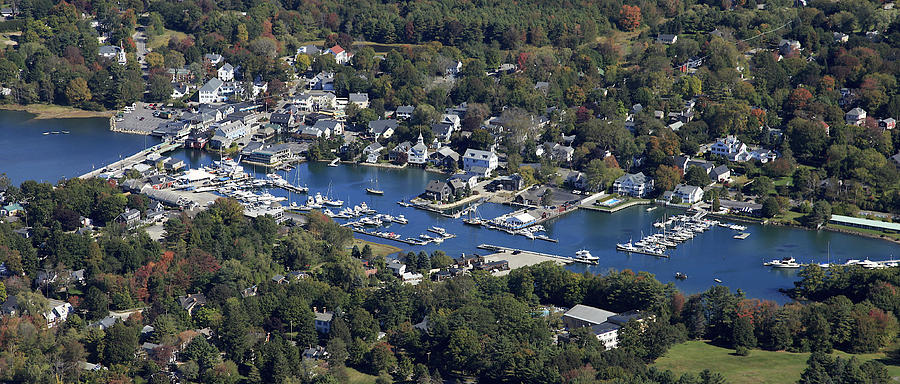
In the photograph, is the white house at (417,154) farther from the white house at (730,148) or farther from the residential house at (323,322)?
the residential house at (323,322)

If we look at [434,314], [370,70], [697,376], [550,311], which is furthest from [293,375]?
[370,70]

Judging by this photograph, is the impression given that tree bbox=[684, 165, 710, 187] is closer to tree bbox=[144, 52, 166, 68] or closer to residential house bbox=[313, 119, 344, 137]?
residential house bbox=[313, 119, 344, 137]

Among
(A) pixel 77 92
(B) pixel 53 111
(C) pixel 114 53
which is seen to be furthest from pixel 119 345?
(C) pixel 114 53

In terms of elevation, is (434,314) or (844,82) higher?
(844,82)

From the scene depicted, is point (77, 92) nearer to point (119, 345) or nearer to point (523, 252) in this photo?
point (523, 252)

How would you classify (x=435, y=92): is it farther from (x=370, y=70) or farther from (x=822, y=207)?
(x=822, y=207)

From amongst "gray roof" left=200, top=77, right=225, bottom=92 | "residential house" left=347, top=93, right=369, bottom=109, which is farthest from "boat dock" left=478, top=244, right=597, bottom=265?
"gray roof" left=200, top=77, right=225, bottom=92
